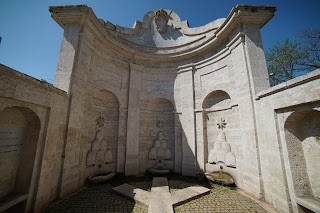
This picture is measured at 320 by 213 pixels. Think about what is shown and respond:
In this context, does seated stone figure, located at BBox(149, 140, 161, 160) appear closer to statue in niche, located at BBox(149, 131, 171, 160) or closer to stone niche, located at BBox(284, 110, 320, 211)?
statue in niche, located at BBox(149, 131, 171, 160)

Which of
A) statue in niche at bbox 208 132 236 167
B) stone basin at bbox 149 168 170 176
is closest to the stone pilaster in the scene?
stone basin at bbox 149 168 170 176

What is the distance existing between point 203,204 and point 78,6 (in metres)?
8.42

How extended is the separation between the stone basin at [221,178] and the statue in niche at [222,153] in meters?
0.48

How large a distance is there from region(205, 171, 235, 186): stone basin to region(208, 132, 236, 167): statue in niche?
18.8 inches

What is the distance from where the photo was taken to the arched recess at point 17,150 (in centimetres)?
335

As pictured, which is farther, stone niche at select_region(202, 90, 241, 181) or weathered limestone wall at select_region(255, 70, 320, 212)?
stone niche at select_region(202, 90, 241, 181)

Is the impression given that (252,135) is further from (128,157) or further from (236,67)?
(128,157)

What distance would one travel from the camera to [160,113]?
8484 mm

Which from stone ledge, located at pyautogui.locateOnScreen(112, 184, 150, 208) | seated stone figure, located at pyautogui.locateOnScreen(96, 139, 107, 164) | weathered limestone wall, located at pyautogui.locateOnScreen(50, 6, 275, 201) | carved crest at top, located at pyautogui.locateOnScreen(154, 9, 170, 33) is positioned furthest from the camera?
carved crest at top, located at pyautogui.locateOnScreen(154, 9, 170, 33)

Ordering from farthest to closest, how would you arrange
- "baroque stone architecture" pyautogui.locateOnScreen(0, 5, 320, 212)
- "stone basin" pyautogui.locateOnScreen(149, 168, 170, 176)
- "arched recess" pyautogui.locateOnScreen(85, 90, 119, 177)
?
"stone basin" pyautogui.locateOnScreen(149, 168, 170, 176), "arched recess" pyautogui.locateOnScreen(85, 90, 119, 177), "baroque stone architecture" pyautogui.locateOnScreen(0, 5, 320, 212)

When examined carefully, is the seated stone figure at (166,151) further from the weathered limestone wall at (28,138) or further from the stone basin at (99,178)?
the weathered limestone wall at (28,138)

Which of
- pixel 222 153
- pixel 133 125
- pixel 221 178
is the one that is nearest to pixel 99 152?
pixel 133 125

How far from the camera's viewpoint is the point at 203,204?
445 cm

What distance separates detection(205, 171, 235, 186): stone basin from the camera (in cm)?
575
